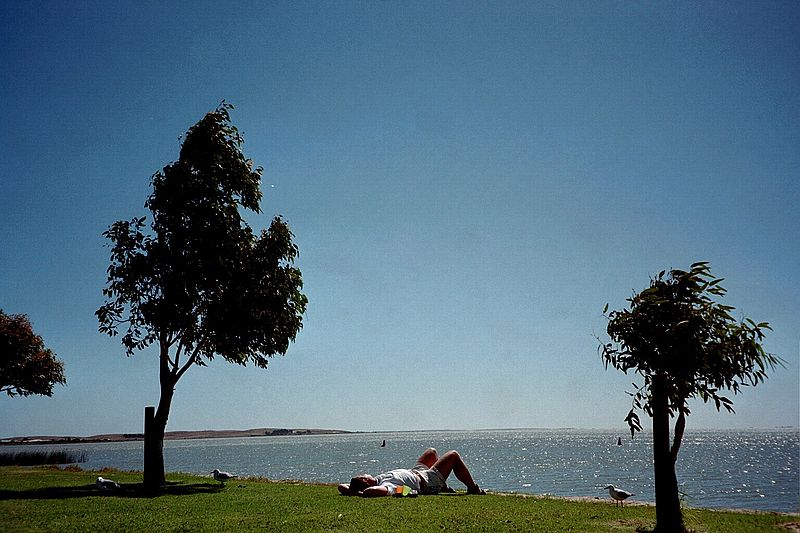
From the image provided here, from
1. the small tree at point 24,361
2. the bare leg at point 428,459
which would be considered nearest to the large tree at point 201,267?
the bare leg at point 428,459

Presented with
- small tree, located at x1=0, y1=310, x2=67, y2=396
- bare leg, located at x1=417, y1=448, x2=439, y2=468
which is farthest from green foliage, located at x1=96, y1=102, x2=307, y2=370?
small tree, located at x1=0, y1=310, x2=67, y2=396

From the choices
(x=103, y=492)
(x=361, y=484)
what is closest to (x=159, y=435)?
(x=103, y=492)

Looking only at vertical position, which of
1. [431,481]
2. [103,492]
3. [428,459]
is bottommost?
[103,492]

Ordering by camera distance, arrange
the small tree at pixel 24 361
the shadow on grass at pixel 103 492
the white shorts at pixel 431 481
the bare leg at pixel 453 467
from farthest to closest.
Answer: the small tree at pixel 24 361, the shadow on grass at pixel 103 492, the bare leg at pixel 453 467, the white shorts at pixel 431 481

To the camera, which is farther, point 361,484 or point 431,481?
point 431,481

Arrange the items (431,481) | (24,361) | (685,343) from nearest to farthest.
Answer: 1. (685,343)
2. (431,481)
3. (24,361)

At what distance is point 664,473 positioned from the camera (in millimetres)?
12438

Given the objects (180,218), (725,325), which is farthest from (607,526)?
(180,218)

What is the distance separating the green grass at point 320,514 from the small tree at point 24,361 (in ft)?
105

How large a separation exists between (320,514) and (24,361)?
44113 millimetres

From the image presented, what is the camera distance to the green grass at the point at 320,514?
43.4 ft

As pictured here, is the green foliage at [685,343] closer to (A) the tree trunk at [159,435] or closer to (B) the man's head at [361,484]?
(B) the man's head at [361,484]

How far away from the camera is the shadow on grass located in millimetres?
20172

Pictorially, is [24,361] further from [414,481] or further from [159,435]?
[414,481]
